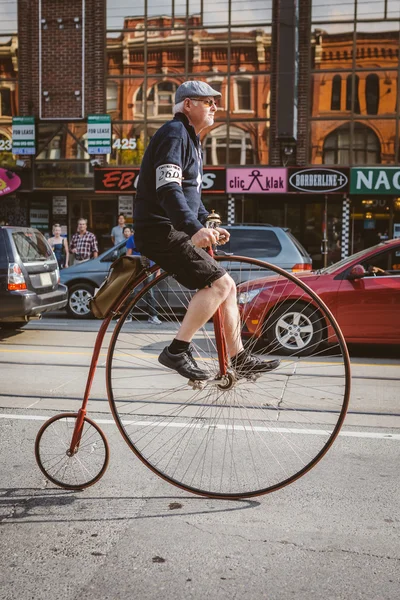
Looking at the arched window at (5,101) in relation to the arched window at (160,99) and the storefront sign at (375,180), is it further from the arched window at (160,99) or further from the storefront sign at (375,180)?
the storefront sign at (375,180)

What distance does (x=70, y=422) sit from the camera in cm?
568

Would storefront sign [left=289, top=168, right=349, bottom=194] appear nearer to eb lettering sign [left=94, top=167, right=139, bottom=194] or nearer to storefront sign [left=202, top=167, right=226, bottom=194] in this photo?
storefront sign [left=202, top=167, right=226, bottom=194]

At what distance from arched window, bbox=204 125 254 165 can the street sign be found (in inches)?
129

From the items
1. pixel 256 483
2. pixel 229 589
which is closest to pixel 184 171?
pixel 256 483

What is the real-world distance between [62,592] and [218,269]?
1.79 meters

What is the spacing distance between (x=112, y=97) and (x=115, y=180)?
9.71ft

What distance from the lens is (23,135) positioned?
23.9m

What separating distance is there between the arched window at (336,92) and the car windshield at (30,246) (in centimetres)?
1349

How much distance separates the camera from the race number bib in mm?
3730

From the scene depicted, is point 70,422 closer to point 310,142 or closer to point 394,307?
point 394,307

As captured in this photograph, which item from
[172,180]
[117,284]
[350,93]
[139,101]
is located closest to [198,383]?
[117,284]

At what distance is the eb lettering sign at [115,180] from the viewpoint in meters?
23.2

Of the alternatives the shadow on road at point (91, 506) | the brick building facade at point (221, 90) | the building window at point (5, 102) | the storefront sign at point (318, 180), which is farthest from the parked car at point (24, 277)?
the building window at point (5, 102)

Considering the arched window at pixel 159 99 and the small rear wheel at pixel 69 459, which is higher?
the arched window at pixel 159 99
